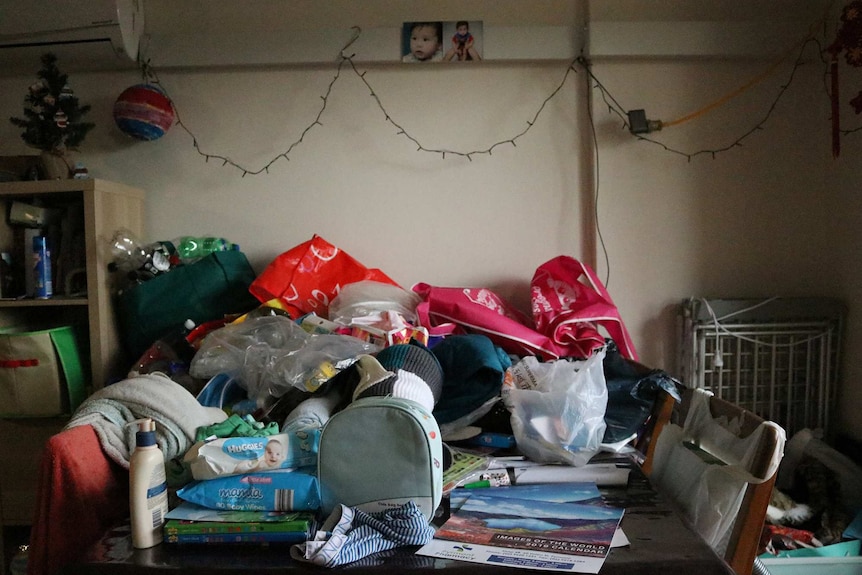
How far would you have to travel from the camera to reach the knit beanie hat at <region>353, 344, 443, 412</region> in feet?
3.53

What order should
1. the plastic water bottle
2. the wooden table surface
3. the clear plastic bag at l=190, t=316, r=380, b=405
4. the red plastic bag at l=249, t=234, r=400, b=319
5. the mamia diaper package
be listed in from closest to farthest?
1. the wooden table surface
2. the mamia diaper package
3. the clear plastic bag at l=190, t=316, r=380, b=405
4. the red plastic bag at l=249, t=234, r=400, b=319
5. the plastic water bottle

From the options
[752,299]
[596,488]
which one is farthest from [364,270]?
[752,299]

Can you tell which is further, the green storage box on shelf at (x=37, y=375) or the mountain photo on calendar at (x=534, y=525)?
the green storage box on shelf at (x=37, y=375)

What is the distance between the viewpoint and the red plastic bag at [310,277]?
1750mm

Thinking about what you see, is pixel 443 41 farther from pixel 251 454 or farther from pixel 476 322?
pixel 251 454

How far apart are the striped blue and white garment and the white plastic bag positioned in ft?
1.28

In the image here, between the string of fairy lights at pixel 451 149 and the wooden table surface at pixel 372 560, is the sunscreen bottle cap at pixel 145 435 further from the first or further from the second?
the string of fairy lights at pixel 451 149

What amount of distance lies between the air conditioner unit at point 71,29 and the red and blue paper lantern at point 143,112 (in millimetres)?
146

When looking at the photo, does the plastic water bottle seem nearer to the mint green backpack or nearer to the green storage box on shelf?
the green storage box on shelf

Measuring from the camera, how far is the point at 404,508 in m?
0.88

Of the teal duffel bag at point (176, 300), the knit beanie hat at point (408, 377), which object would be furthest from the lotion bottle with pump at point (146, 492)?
the teal duffel bag at point (176, 300)

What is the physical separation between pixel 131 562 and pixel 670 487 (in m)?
0.95

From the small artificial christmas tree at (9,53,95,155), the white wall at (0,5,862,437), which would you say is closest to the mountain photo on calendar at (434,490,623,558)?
the white wall at (0,5,862,437)

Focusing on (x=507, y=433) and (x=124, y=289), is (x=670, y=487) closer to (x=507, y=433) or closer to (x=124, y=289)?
(x=507, y=433)
